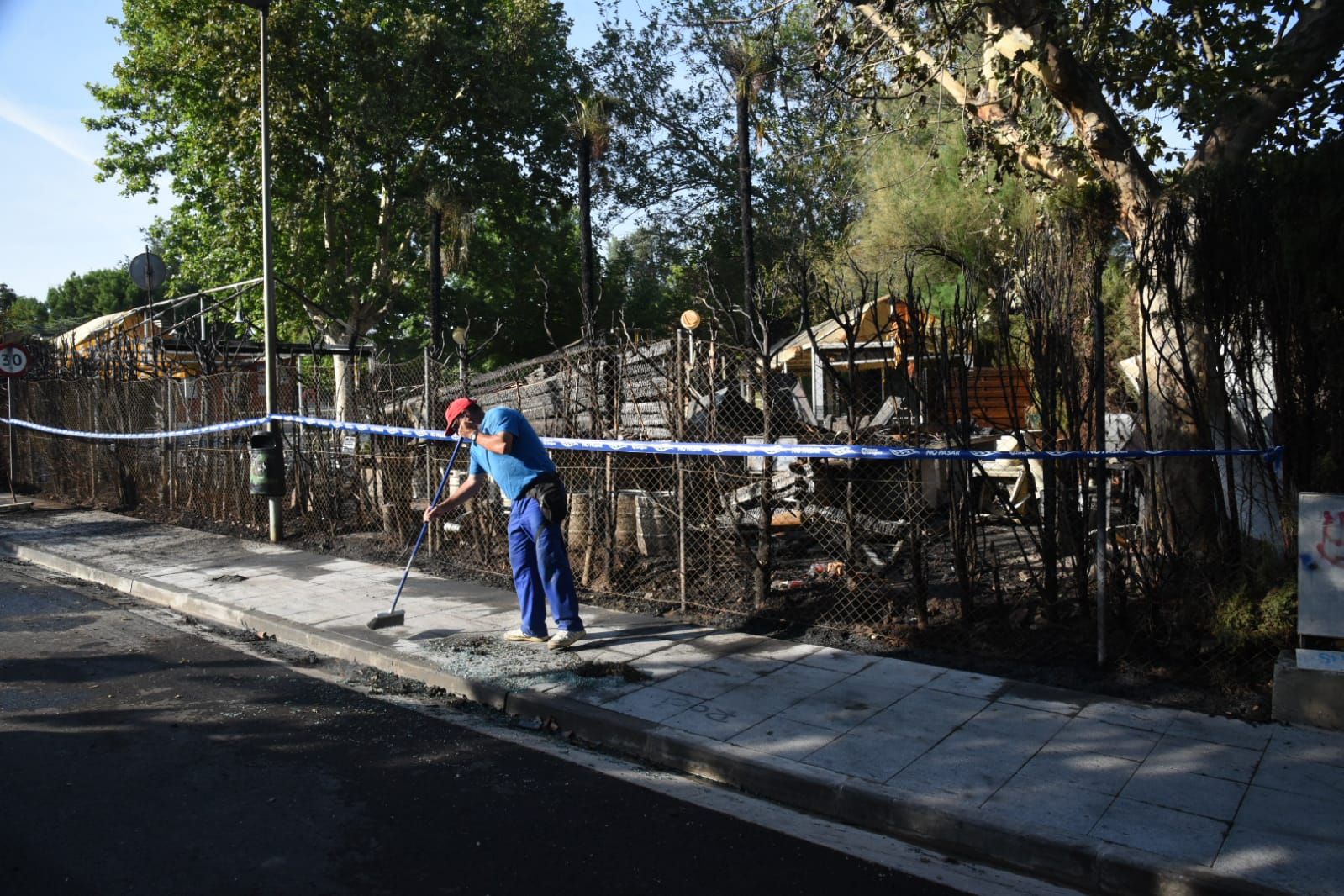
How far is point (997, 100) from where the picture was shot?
952 cm

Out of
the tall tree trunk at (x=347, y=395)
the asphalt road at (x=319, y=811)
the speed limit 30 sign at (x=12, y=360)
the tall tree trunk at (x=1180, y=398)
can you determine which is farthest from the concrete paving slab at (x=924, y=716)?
the speed limit 30 sign at (x=12, y=360)

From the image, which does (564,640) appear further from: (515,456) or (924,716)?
(924,716)

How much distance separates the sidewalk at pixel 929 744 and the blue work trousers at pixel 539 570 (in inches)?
9.1

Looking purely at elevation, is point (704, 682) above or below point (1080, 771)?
above

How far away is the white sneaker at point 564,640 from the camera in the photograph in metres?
7.07

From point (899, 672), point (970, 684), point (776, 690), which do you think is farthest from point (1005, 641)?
point (776, 690)

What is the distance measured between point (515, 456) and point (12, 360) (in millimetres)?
13375

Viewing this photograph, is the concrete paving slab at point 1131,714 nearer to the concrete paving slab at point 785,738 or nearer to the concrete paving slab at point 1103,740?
the concrete paving slab at point 1103,740

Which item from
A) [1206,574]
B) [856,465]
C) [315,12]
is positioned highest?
[315,12]

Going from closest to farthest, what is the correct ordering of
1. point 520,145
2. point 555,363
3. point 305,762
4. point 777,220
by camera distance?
1. point 305,762
2. point 555,363
3. point 520,145
4. point 777,220

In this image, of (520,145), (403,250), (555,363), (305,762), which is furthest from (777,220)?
(305,762)

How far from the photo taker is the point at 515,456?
23.5 feet

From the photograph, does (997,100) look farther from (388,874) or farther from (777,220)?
(777,220)

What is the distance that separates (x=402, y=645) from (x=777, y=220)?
23.8 m
